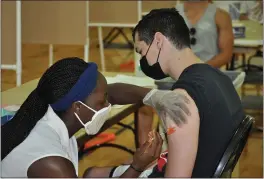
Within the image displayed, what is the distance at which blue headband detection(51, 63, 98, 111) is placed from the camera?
1547 mm

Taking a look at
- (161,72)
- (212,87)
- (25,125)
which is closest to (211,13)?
(161,72)

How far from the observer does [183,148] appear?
1501mm

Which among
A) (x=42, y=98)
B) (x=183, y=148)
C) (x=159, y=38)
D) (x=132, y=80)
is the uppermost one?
(x=159, y=38)

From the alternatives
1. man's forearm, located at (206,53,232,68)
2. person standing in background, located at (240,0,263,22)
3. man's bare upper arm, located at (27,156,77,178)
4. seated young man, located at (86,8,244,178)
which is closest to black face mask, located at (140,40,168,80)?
seated young man, located at (86,8,244,178)

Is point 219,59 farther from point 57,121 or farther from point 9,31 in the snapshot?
point 57,121

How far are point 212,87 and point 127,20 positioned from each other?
3.04 metres

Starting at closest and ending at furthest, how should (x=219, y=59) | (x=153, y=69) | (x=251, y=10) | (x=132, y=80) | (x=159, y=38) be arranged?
(x=159, y=38) → (x=153, y=69) → (x=132, y=80) → (x=219, y=59) → (x=251, y=10)

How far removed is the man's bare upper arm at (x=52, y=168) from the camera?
1389 millimetres

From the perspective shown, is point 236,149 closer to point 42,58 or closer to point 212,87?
point 212,87

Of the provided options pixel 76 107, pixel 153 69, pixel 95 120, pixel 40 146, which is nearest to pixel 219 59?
pixel 153 69

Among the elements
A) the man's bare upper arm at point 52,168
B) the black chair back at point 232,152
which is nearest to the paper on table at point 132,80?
the black chair back at point 232,152

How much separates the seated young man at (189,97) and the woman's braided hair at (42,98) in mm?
310

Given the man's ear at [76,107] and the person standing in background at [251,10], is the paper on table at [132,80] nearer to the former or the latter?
the man's ear at [76,107]

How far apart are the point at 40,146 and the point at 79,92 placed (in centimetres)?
20
